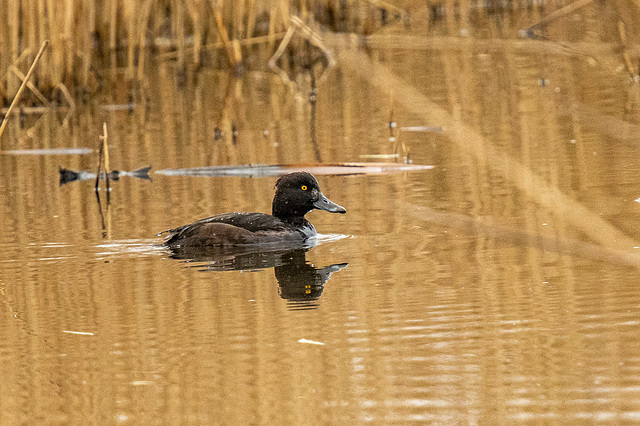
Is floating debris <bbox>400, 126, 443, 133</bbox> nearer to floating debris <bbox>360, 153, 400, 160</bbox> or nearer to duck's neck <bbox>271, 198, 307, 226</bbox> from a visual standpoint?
floating debris <bbox>360, 153, 400, 160</bbox>

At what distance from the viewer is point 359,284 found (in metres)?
Result: 5.30

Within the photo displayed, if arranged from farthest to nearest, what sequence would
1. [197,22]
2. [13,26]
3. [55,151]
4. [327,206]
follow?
[197,22] → [13,26] → [55,151] → [327,206]

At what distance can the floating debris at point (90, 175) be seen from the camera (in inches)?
343

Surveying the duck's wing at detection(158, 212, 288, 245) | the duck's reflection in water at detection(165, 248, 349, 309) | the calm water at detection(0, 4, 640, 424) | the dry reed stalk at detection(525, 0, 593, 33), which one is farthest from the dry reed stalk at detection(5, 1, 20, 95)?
the dry reed stalk at detection(525, 0, 593, 33)

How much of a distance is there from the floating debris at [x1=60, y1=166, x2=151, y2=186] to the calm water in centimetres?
9

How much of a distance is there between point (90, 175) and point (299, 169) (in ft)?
5.63

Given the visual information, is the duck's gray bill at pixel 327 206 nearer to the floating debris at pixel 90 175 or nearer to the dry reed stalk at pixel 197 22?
the floating debris at pixel 90 175

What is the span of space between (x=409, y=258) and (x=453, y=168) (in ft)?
9.05

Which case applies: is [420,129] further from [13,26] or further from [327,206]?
[13,26]

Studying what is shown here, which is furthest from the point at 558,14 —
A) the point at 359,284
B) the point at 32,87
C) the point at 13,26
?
the point at 32,87

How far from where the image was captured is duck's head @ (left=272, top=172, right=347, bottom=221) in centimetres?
699

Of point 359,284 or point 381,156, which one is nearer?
point 359,284

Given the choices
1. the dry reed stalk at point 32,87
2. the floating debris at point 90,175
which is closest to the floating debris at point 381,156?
the floating debris at point 90,175

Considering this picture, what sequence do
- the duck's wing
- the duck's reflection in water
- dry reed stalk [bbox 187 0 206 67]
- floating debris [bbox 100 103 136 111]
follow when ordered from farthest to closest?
dry reed stalk [bbox 187 0 206 67]
floating debris [bbox 100 103 136 111]
the duck's wing
the duck's reflection in water
